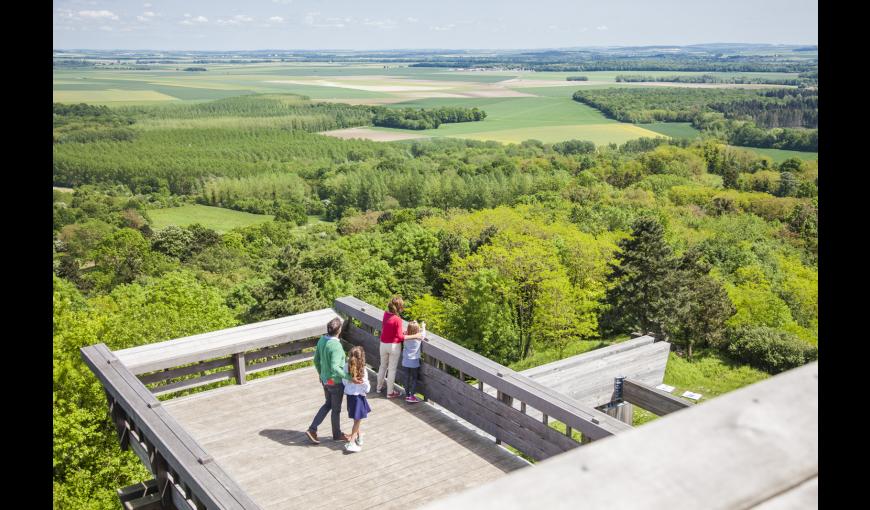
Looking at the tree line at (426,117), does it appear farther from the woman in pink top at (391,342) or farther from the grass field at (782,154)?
the woman in pink top at (391,342)

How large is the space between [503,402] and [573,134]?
15957 centimetres

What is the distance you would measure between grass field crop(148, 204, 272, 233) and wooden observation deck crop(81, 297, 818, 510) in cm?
10342

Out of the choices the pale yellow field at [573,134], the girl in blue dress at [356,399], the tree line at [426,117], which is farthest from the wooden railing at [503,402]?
the tree line at [426,117]

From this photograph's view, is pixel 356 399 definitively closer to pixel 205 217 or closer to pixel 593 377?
pixel 593 377

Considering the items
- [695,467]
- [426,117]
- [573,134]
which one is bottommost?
[695,467]

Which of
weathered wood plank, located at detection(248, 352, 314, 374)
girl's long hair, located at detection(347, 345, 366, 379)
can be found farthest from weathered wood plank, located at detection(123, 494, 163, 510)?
weathered wood plank, located at detection(248, 352, 314, 374)

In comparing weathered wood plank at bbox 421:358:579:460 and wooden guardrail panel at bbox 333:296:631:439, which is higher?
wooden guardrail panel at bbox 333:296:631:439

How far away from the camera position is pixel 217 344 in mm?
8703

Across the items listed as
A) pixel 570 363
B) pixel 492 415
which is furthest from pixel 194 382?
pixel 570 363

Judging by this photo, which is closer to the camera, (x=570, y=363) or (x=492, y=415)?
(x=492, y=415)

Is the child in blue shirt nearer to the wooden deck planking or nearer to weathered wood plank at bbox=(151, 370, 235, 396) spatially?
the wooden deck planking

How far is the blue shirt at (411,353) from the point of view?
8.20 m

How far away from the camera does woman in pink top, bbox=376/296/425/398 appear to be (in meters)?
8.23
